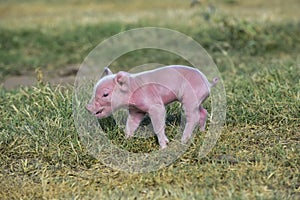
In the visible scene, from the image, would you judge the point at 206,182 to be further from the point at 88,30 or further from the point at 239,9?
the point at 239,9

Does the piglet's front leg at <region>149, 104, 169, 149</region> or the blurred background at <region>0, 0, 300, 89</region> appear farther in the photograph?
the blurred background at <region>0, 0, 300, 89</region>

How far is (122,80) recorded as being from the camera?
331 centimetres

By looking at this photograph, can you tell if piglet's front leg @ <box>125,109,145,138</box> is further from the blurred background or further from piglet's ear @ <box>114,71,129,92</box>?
the blurred background

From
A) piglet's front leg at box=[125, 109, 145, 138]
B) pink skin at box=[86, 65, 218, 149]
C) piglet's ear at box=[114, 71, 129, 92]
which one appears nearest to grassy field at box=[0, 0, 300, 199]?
piglet's front leg at box=[125, 109, 145, 138]

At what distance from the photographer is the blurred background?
6676 mm

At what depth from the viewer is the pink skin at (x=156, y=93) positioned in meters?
3.35

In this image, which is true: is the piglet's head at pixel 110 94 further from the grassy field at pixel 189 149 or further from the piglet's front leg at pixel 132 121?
the grassy field at pixel 189 149

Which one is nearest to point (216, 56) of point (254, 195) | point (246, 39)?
point (246, 39)

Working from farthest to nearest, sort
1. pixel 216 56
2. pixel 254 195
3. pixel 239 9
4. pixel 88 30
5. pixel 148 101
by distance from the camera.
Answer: pixel 239 9, pixel 88 30, pixel 216 56, pixel 148 101, pixel 254 195

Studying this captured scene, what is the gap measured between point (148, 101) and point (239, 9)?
24.2 feet

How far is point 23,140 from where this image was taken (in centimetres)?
368

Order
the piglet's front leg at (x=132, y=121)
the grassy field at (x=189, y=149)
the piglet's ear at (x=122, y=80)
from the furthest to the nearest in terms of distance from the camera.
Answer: the piglet's front leg at (x=132, y=121) < the piglet's ear at (x=122, y=80) < the grassy field at (x=189, y=149)

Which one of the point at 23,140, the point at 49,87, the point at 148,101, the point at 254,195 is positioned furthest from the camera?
the point at 49,87

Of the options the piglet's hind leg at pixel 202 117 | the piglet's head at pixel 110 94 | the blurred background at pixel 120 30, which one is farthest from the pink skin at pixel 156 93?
the blurred background at pixel 120 30
